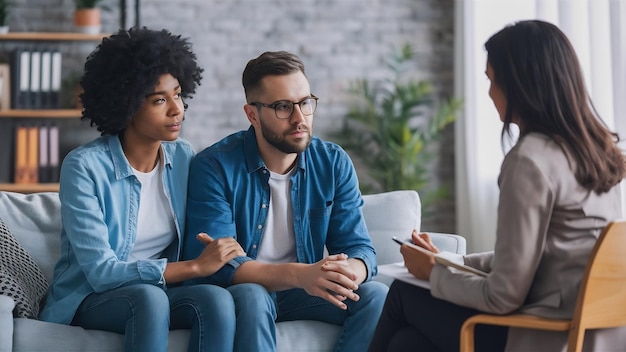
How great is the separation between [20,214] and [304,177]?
924 millimetres

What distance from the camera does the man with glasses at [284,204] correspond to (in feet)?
7.97

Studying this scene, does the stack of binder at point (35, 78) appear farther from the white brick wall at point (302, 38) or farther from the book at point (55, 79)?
the white brick wall at point (302, 38)

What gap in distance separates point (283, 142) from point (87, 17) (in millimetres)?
2926

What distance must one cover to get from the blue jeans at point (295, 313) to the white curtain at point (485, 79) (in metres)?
1.88

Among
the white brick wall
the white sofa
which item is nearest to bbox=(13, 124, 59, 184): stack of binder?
the white brick wall

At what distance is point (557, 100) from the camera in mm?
1812

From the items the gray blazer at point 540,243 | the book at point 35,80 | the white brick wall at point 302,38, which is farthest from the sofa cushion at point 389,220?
the book at point 35,80

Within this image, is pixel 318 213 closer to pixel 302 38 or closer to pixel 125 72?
pixel 125 72

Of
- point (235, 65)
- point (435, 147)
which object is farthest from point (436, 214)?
point (235, 65)

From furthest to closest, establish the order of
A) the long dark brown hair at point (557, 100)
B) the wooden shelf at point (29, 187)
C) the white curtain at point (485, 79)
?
the wooden shelf at point (29, 187)
the white curtain at point (485, 79)
the long dark brown hair at point (557, 100)

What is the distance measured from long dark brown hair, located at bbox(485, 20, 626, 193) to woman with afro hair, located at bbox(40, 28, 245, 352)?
3.01 feet

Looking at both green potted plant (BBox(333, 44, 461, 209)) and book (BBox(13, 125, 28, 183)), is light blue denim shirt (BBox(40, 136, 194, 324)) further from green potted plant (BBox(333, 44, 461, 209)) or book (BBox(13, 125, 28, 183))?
green potted plant (BBox(333, 44, 461, 209))

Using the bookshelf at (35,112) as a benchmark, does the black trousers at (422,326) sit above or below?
below

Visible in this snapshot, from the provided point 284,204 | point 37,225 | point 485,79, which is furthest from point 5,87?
point 284,204
